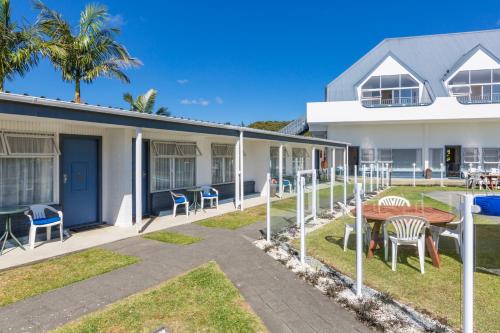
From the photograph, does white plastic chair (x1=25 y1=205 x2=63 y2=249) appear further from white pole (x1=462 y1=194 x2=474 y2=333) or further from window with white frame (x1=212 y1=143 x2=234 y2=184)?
white pole (x1=462 y1=194 x2=474 y2=333)

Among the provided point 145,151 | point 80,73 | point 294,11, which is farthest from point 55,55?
point 294,11

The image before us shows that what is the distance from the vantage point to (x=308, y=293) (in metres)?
4.45

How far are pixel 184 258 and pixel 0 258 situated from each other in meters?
3.09

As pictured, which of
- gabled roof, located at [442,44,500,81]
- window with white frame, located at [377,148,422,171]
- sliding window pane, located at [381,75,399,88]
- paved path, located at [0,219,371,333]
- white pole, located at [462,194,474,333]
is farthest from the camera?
sliding window pane, located at [381,75,399,88]

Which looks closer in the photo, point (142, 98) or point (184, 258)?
point (184, 258)

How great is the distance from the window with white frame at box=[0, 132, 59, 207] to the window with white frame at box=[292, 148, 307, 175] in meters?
12.4

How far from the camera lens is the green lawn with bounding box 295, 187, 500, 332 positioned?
3903 mm

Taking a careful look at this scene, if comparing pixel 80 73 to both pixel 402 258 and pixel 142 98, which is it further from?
pixel 402 258

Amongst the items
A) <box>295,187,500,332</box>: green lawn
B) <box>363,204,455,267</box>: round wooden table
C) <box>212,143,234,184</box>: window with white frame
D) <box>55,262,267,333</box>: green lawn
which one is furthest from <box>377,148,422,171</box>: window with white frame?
<box>55,262,267,333</box>: green lawn

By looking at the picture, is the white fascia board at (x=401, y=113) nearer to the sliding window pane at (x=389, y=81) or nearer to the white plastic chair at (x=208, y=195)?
the sliding window pane at (x=389, y=81)

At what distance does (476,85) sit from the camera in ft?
79.4

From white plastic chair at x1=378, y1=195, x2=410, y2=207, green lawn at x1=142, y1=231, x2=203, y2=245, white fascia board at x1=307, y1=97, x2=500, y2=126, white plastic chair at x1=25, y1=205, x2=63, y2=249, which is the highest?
white fascia board at x1=307, y1=97, x2=500, y2=126

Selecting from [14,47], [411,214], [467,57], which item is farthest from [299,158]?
[467,57]

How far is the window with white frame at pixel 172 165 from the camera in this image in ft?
33.2
